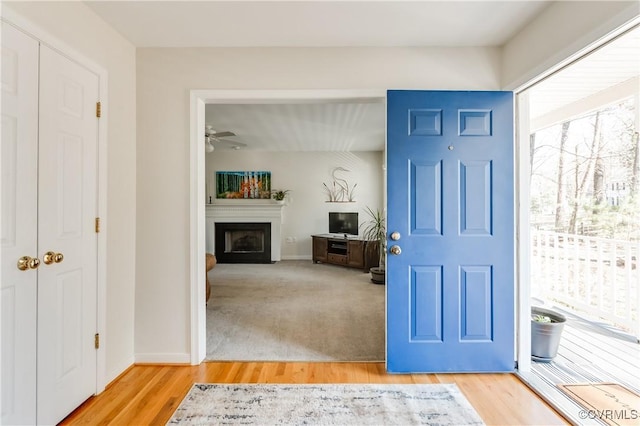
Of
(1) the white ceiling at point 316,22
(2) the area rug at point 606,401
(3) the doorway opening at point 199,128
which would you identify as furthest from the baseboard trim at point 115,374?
(2) the area rug at point 606,401

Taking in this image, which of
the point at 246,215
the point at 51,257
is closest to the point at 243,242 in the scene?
the point at 246,215

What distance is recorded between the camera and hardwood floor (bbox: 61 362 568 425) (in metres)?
1.74

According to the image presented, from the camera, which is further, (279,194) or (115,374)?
(279,194)

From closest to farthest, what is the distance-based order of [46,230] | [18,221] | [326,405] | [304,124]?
[18,221]
[46,230]
[326,405]
[304,124]

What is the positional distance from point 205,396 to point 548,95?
4.17 m

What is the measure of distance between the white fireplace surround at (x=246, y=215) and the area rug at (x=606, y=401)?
563 centimetres

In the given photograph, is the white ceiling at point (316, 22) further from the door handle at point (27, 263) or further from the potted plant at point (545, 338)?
the potted plant at point (545, 338)

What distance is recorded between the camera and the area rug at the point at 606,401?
5.66 feet

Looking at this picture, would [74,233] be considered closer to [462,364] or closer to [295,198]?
[462,364]

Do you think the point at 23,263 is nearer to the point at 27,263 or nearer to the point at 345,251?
the point at 27,263

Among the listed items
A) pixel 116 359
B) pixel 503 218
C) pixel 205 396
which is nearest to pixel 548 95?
pixel 503 218

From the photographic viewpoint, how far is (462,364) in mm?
2164

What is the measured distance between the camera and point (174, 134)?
91.0 inches

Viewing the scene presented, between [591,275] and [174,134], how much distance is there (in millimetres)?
4542
